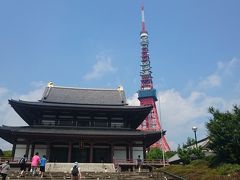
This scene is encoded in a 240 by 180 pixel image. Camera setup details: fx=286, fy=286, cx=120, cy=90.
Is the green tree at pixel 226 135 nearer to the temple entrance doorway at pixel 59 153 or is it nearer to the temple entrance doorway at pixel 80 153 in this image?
the temple entrance doorway at pixel 80 153

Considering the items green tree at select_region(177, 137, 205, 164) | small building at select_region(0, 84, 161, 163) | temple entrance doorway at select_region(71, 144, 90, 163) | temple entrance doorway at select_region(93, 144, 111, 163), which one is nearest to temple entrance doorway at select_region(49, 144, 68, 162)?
small building at select_region(0, 84, 161, 163)

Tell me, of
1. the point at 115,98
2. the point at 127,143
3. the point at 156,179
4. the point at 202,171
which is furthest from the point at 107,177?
the point at 115,98

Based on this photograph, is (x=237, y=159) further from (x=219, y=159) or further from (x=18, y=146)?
(x=18, y=146)

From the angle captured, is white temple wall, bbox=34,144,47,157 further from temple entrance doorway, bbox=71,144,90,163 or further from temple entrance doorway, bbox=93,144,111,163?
temple entrance doorway, bbox=93,144,111,163

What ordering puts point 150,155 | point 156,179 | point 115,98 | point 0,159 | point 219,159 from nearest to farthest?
1. point 156,179
2. point 219,159
3. point 0,159
4. point 115,98
5. point 150,155

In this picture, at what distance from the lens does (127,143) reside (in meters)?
36.2

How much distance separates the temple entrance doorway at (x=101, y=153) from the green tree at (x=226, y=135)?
15291 millimetres

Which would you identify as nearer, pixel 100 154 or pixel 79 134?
pixel 79 134

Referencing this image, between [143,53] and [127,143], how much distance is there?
91033 millimetres

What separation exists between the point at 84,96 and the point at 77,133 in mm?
11631

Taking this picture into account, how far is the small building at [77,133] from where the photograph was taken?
1346 inches

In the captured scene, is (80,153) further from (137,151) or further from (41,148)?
(137,151)

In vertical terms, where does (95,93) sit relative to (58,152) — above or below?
above

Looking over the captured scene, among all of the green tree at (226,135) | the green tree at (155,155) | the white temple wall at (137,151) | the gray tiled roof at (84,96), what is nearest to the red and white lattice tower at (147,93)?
the green tree at (155,155)
